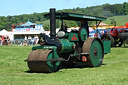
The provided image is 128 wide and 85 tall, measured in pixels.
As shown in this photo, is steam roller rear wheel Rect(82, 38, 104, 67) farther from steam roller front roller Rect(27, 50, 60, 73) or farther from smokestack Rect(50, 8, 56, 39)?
steam roller front roller Rect(27, 50, 60, 73)

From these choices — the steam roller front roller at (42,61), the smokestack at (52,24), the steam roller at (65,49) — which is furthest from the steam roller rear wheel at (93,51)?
the steam roller front roller at (42,61)

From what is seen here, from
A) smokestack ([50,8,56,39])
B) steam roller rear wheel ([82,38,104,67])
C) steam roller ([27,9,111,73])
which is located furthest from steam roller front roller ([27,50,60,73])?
steam roller rear wheel ([82,38,104,67])

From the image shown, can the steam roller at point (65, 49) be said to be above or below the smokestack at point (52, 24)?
below

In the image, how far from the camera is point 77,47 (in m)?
11.3

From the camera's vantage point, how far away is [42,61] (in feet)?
30.3

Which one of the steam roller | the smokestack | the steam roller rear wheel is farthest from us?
the steam roller rear wheel

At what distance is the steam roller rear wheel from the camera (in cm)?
1104

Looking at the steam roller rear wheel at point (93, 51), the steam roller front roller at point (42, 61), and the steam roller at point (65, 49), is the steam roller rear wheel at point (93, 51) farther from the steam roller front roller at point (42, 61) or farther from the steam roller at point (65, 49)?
the steam roller front roller at point (42, 61)

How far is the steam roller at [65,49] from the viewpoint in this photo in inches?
372

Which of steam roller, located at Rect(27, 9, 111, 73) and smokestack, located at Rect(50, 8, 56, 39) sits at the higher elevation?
smokestack, located at Rect(50, 8, 56, 39)

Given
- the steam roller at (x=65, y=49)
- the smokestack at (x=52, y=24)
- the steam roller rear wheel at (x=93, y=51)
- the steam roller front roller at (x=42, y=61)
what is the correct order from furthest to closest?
the steam roller rear wheel at (x=93, y=51), the smokestack at (x=52, y=24), the steam roller at (x=65, y=49), the steam roller front roller at (x=42, y=61)

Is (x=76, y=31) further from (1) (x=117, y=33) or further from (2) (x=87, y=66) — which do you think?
(1) (x=117, y=33)

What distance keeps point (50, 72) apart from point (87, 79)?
6.65 ft

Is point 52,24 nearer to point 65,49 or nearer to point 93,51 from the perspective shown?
point 65,49
